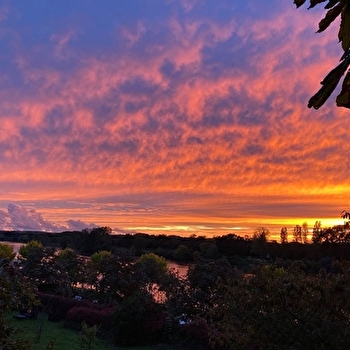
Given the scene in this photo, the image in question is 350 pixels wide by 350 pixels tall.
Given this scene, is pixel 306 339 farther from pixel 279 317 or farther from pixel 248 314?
pixel 248 314

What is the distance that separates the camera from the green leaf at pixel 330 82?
2338mm

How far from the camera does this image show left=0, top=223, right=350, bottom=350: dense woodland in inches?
317

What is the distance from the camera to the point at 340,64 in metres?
2.37

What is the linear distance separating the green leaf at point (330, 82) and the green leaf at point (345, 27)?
11 cm

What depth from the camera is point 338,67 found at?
2.36 m

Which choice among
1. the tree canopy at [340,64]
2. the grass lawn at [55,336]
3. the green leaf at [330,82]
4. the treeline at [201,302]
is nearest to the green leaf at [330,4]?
the tree canopy at [340,64]

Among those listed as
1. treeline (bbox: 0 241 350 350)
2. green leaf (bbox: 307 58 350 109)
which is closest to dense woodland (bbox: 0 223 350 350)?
treeline (bbox: 0 241 350 350)

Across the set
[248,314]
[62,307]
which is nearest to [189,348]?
[62,307]

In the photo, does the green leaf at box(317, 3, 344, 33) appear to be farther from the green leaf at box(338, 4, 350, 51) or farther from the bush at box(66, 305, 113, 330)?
the bush at box(66, 305, 113, 330)

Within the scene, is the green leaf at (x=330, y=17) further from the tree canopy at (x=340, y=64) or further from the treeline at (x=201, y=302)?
the treeline at (x=201, y=302)

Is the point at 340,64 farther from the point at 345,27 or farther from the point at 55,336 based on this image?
the point at 55,336

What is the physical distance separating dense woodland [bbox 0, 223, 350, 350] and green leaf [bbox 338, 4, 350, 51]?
5.22 meters

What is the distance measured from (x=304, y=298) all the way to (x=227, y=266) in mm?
19439

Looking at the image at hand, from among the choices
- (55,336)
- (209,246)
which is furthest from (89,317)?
(209,246)
